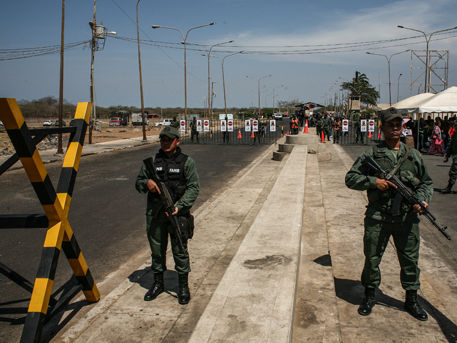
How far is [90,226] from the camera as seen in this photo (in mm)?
7246

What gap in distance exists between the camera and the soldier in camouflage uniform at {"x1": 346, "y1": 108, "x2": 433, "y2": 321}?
364 centimetres

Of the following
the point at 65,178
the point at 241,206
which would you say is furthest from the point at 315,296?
the point at 241,206

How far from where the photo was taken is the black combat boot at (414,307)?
3.74m

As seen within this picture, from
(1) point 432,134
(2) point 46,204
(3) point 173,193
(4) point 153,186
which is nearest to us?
(2) point 46,204

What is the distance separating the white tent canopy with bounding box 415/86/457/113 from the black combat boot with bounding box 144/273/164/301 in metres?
18.3

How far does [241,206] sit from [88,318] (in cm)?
504

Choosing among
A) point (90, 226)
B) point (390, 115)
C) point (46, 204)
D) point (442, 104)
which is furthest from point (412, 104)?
point (46, 204)

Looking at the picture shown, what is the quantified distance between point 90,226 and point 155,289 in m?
3.66

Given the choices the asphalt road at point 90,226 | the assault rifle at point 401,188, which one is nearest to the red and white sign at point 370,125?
the asphalt road at point 90,226

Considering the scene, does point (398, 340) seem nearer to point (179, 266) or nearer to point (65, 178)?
point (179, 266)

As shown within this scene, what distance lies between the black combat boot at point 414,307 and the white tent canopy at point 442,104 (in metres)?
17.2

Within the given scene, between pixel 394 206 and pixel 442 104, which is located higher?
pixel 442 104

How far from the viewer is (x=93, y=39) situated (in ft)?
108

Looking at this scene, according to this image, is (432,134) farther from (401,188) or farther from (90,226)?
(401,188)
